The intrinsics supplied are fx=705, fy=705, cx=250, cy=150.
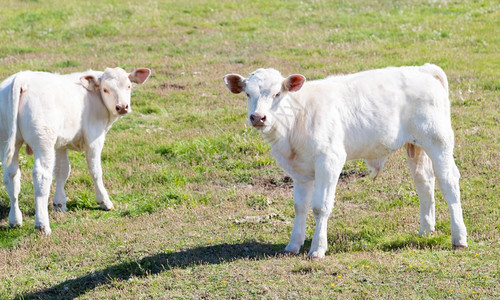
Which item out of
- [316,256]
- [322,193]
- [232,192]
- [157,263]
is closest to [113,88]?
[232,192]

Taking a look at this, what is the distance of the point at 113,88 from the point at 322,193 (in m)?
4.67

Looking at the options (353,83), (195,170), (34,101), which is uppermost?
(353,83)

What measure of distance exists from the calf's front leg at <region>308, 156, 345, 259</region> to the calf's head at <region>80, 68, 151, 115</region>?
13.9 feet

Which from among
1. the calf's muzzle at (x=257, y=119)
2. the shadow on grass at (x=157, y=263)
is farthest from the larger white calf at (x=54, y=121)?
the calf's muzzle at (x=257, y=119)

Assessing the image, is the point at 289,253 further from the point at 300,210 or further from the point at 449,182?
the point at 449,182

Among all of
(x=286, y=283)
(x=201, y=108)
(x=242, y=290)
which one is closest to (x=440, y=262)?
(x=286, y=283)

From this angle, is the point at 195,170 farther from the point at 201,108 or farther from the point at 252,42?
the point at 252,42

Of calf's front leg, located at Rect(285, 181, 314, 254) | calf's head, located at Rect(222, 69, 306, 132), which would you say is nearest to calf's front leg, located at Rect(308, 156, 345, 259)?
calf's front leg, located at Rect(285, 181, 314, 254)

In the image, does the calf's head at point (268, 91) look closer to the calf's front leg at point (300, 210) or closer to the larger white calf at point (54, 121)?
the calf's front leg at point (300, 210)

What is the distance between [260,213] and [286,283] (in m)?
2.99

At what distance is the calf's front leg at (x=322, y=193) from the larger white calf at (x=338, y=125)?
13 millimetres

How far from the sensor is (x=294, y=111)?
9.29m

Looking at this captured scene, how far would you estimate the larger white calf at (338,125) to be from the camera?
9.04m

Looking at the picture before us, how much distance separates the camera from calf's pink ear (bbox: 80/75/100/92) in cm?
1198
